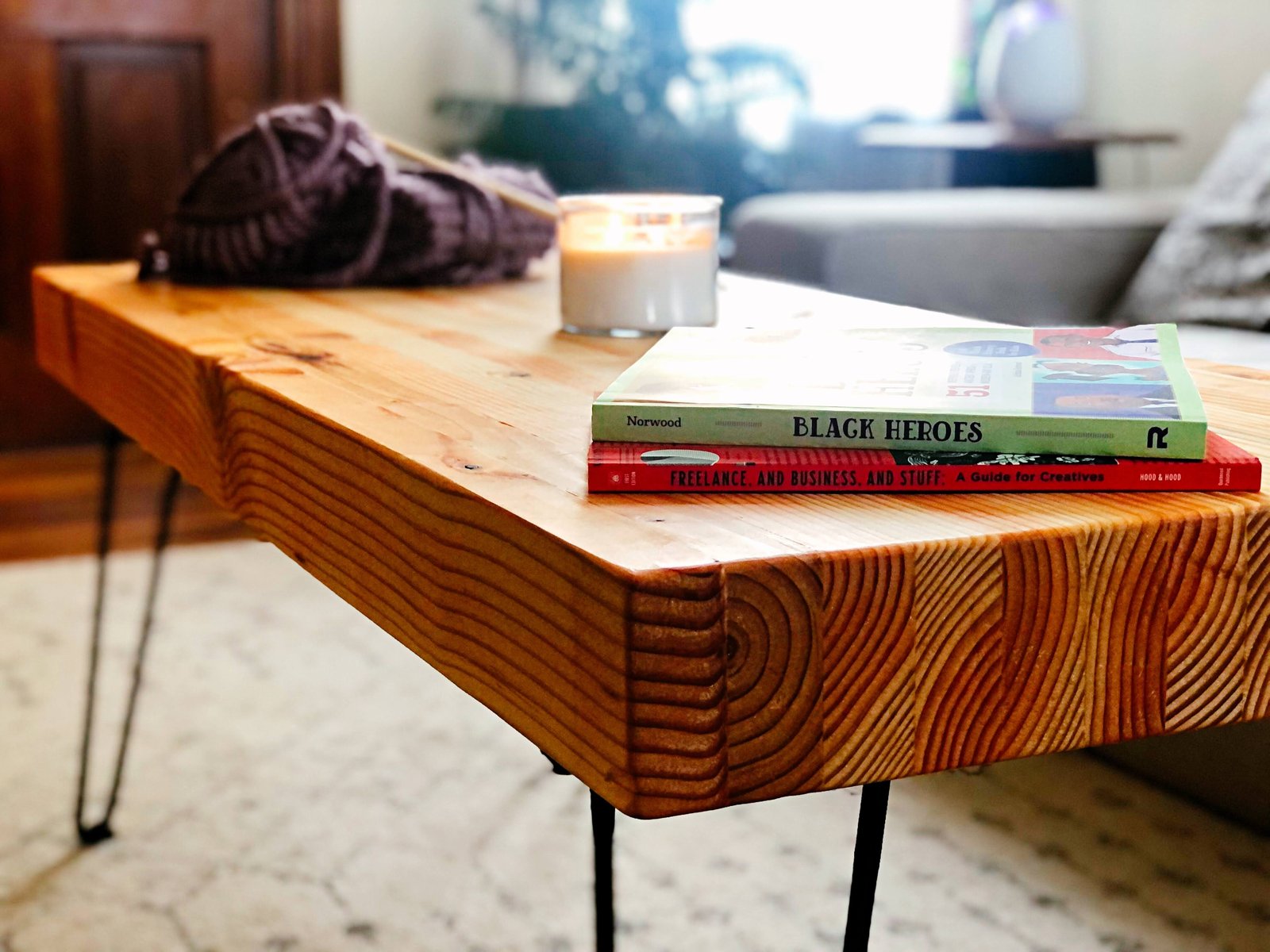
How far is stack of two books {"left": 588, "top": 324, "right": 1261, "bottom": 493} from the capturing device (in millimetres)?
523

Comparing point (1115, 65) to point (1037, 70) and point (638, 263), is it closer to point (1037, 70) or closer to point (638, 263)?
point (1037, 70)

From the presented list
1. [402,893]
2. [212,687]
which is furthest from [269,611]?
[402,893]

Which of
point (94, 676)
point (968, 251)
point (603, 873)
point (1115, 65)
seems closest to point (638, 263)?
point (603, 873)

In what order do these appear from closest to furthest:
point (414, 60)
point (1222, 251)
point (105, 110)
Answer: point (1222, 251), point (105, 110), point (414, 60)

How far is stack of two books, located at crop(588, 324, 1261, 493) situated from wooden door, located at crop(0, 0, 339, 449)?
2.54 metres

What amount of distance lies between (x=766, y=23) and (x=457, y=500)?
2.79 m

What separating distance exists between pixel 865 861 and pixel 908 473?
16cm

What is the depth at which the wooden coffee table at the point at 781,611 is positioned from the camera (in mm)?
444

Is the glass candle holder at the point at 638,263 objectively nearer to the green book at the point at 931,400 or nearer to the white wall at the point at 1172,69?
the green book at the point at 931,400

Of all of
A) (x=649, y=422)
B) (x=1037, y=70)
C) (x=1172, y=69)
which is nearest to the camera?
(x=649, y=422)

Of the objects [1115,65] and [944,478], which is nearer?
[944,478]

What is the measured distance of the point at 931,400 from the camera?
21.4 inches

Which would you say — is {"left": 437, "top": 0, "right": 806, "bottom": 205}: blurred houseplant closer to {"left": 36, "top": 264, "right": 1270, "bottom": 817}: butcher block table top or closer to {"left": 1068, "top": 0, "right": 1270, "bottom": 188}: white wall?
{"left": 1068, "top": 0, "right": 1270, "bottom": 188}: white wall

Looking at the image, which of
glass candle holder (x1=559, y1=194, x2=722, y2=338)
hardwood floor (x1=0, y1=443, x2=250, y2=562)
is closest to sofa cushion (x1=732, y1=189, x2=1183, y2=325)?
glass candle holder (x1=559, y1=194, x2=722, y2=338)
